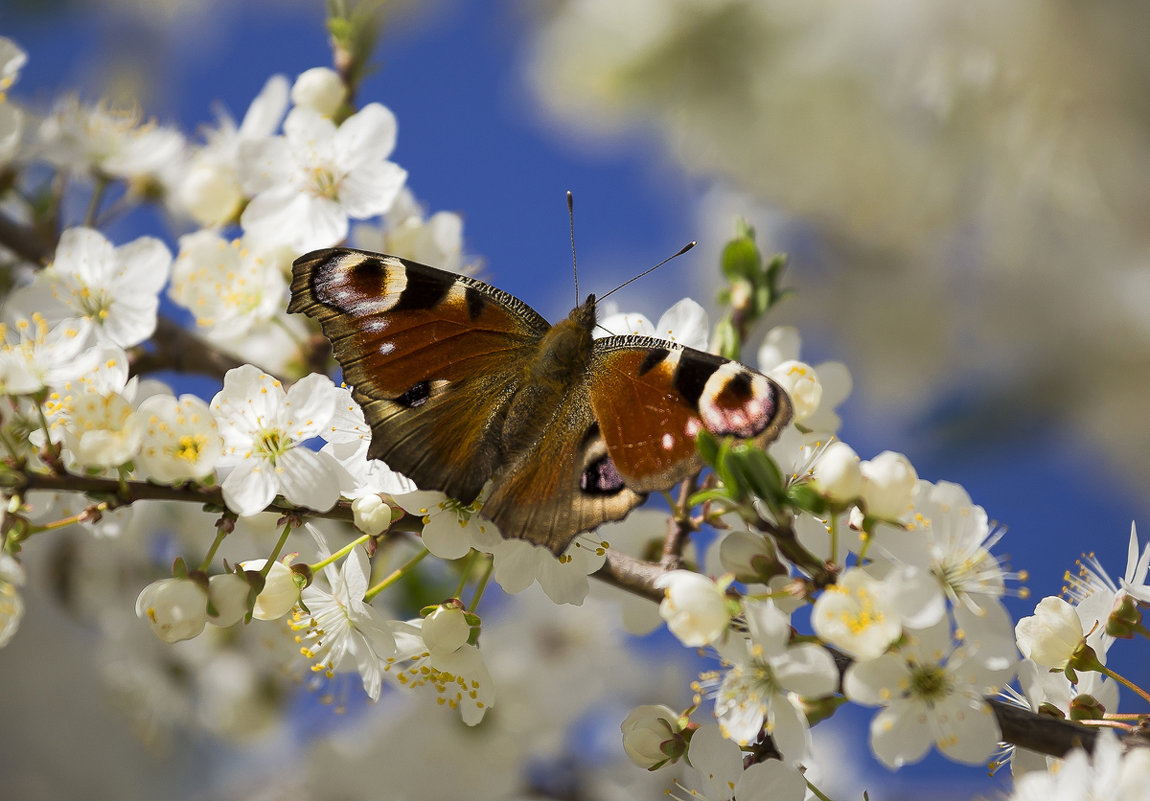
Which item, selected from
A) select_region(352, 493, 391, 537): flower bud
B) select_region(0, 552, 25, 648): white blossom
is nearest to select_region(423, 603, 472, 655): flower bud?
select_region(352, 493, 391, 537): flower bud

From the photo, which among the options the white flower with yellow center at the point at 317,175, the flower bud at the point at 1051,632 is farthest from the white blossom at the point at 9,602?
the flower bud at the point at 1051,632

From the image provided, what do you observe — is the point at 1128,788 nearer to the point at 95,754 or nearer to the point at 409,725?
the point at 409,725

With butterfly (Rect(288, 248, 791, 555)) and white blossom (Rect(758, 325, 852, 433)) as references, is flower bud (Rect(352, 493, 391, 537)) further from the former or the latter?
white blossom (Rect(758, 325, 852, 433))

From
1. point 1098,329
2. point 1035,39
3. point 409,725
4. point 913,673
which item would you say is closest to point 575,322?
point 913,673

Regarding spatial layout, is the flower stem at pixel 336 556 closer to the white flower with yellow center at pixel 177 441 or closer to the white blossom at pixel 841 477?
the white flower with yellow center at pixel 177 441

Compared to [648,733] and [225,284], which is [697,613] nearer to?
[648,733]

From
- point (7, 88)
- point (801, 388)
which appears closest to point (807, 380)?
point (801, 388)
